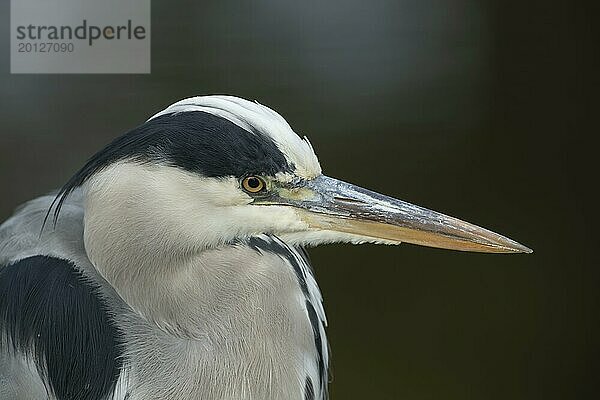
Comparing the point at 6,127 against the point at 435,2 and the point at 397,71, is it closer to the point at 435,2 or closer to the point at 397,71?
the point at 397,71

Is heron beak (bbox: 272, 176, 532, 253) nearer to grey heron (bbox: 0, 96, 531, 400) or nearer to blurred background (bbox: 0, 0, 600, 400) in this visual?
grey heron (bbox: 0, 96, 531, 400)

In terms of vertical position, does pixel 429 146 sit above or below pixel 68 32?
below

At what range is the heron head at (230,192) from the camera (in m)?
0.76

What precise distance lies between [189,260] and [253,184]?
0.37 ft

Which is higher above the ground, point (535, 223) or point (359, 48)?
point (359, 48)

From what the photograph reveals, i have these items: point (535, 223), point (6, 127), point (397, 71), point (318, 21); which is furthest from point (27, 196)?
point (535, 223)

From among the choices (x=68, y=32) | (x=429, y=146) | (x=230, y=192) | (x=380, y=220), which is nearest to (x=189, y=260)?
(x=230, y=192)

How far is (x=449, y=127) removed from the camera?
1817 millimetres

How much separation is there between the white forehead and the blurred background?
86cm

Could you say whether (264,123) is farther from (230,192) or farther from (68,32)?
(68,32)

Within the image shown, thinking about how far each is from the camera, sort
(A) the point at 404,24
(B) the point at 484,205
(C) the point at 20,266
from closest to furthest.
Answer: (C) the point at 20,266 < (A) the point at 404,24 < (B) the point at 484,205

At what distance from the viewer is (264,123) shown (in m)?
0.77

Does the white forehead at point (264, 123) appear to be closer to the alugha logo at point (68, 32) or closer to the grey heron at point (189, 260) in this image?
the grey heron at point (189, 260)

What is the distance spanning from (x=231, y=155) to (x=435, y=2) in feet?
3.68
